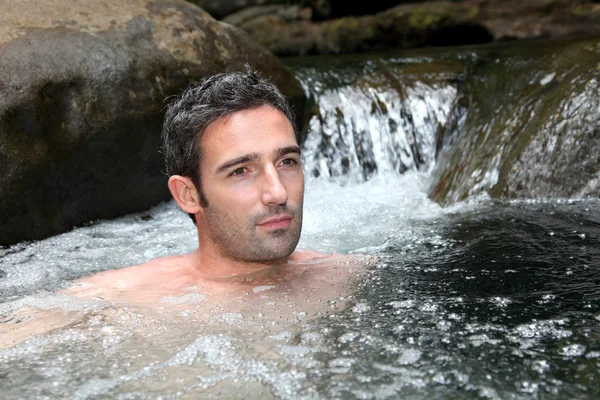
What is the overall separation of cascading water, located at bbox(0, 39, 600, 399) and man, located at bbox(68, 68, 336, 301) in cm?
17

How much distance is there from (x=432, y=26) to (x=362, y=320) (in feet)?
25.0

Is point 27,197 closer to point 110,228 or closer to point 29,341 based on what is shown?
point 110,228

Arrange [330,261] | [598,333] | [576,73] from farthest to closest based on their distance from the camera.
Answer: [576,73]
[330,261]
[598,333]

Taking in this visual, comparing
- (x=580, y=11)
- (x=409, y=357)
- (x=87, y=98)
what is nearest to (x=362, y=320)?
(x=409, y=357)

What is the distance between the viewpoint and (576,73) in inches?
206

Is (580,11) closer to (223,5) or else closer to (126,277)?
(223,5)

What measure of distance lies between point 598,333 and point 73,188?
12.1 feet

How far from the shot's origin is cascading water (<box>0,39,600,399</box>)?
1965 mm

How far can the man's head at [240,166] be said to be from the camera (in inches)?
106

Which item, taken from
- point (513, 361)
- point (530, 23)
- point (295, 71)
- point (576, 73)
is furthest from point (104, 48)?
point (530, 23)

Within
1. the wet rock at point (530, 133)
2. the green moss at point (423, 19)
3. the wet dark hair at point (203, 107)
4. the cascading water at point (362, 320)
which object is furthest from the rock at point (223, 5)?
the wet dark hair at point (203, 107)

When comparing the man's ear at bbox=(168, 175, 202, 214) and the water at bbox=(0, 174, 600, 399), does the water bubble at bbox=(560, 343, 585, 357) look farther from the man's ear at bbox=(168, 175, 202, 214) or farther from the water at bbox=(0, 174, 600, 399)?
the man's ear at bbox=(168, 175, 202, 214)

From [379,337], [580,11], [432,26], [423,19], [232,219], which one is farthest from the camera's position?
[423,19]

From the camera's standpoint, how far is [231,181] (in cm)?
273
